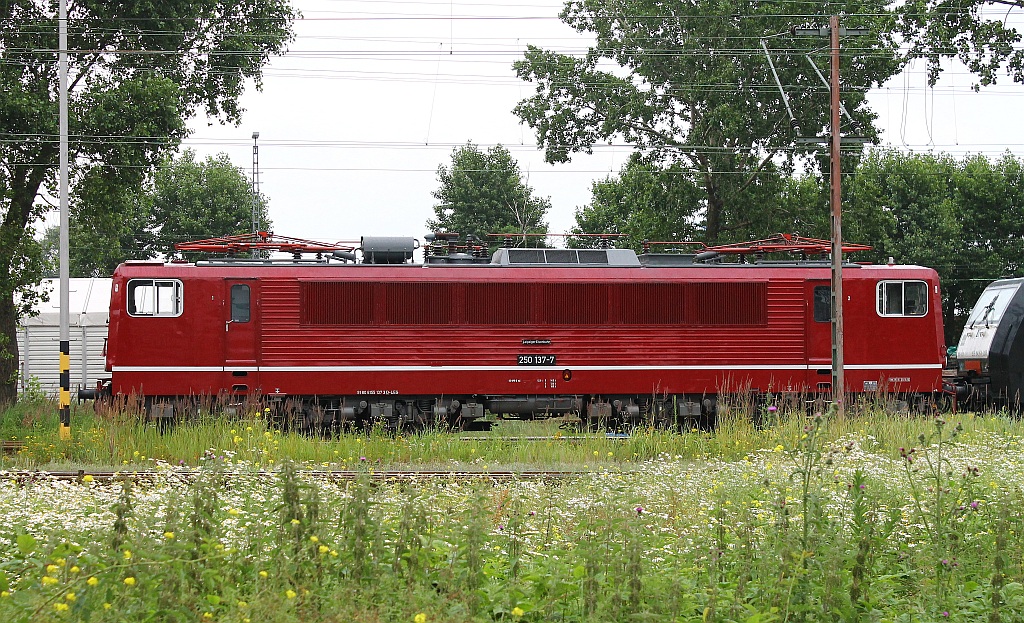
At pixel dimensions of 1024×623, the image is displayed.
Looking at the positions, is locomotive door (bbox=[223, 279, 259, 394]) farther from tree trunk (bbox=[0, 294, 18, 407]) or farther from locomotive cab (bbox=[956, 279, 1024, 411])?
locomotive cab (bbox=[956, 279, 1024, 411])

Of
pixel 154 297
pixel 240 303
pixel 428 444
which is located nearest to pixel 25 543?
pixel 428 444

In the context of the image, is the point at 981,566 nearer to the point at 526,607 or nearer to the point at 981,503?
the point at 981,503

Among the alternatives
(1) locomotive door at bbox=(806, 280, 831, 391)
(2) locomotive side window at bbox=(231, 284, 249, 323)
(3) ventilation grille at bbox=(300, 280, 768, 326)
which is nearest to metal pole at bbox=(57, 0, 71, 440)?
(2) locomotive side window at bbox=(231, 284, 249, 323)

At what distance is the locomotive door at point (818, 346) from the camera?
17875 mm

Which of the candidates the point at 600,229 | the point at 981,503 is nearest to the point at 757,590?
the point at 981,503

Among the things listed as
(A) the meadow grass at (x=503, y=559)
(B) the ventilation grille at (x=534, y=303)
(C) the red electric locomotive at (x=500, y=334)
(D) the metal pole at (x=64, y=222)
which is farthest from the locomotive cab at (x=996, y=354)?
(D) the metal pole at (x=64, y=222)

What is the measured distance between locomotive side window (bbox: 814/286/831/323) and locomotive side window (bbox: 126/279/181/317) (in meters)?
11.1

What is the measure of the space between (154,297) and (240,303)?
141 centimetres

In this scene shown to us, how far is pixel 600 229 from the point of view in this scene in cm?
4281

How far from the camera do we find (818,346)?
1789 centimetres

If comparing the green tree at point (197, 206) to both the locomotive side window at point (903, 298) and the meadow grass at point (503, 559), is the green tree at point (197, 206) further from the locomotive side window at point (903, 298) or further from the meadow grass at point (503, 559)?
the meadow grass at point (503, 559)

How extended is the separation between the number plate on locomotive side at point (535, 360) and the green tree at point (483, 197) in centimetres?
3375

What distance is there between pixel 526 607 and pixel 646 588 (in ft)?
2.37

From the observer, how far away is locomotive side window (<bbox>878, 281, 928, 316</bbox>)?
703 inches
